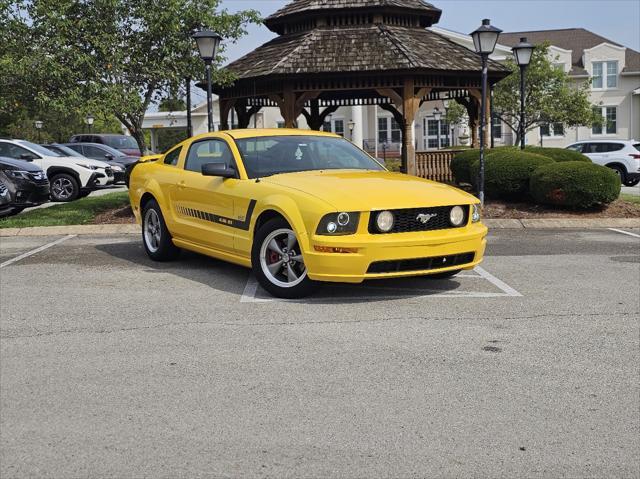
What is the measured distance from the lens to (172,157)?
32.2 feet

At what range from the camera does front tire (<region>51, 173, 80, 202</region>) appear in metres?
20.6

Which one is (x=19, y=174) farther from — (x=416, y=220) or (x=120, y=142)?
(x=120, y=142)

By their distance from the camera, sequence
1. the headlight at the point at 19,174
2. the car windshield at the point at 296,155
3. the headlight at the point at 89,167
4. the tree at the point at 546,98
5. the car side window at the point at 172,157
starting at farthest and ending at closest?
1. the tree at the point at 546,98
2. the headlight at the point at 89,167
3. the headlight at the point at 19,174
4. the car side window at the point at 172,157
5. the car windshield at the point at 296,155

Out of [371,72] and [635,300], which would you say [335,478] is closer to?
[635,300]

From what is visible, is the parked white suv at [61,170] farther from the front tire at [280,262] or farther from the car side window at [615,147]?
the car side window at [615,147]

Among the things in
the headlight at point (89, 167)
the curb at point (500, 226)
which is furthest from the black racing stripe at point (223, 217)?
the headlight at point (89, 167)

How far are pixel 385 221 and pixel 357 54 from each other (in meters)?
13.7

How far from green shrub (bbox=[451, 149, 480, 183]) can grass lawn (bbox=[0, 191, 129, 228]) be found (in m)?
7.47

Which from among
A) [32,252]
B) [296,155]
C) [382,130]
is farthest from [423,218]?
[382,130]

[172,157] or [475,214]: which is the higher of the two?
[172,157]

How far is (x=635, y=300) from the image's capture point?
24.1 feet

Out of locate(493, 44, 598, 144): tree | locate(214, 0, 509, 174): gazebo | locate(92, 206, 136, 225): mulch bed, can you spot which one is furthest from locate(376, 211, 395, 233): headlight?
locate(493, 44, 598, 144): tree

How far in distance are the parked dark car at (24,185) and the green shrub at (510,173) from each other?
8883 mm

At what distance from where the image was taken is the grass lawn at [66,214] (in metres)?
14.6
